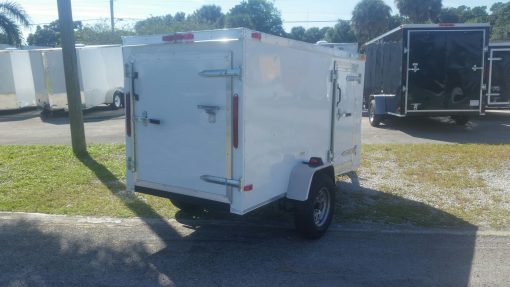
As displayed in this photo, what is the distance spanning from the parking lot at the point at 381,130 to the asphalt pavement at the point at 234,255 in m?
6.62

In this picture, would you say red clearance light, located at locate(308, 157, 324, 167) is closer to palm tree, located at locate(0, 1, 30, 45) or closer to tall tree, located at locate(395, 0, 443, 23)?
palm tree, located at locate(0, 1, 30, 45)

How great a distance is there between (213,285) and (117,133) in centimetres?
1029

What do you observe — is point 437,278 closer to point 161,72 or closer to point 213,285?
→ point 213,285

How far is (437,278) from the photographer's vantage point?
14.4ft

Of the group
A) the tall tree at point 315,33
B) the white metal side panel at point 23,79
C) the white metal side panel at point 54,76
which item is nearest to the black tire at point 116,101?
the white metal side panel at point 54,76

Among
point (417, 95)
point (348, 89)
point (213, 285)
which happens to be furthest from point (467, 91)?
point (213, 285)

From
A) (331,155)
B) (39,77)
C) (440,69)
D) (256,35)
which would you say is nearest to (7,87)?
(39,77)

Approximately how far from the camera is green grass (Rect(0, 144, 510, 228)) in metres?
6.27

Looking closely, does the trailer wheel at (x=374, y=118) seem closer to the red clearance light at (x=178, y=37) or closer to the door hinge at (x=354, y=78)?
the door hinge at (x=354, y=78)

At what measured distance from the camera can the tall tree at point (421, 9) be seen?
185 feet

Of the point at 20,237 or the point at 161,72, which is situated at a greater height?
the point at 161,72

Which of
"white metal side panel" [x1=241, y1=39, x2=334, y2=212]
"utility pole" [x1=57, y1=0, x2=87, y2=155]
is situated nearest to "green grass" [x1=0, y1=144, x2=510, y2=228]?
"utility pole" [x1=57, y1=0, x2=87, y2=155]

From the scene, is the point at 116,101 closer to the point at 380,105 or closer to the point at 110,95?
the point at 110,95

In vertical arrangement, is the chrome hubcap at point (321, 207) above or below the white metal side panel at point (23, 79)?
below
